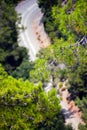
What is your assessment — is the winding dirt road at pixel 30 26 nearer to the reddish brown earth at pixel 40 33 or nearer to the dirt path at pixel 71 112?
the reddish brown earth at pixel 40 33

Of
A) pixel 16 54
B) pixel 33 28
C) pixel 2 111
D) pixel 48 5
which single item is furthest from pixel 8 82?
pixel 33 28

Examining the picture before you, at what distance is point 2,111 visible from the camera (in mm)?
13039

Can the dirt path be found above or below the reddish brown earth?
below

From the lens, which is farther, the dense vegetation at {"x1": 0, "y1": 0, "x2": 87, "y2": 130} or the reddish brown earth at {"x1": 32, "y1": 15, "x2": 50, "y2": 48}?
the reddish brown earth at {"x1": 32, "y1": 15, "x2": 50, "y2": 48}

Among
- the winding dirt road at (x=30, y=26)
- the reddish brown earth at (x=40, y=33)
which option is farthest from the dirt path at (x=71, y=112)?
the reddish brown earth at (x=40, y=33)

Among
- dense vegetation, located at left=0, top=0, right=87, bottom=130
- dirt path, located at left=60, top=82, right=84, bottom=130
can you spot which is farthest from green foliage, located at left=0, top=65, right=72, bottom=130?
dirt path, located at left=60, top=82, right=84, bottom=130

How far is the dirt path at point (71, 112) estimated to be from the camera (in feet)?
99.4

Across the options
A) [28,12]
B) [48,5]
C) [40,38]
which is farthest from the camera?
[28,12]

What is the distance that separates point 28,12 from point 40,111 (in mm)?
47341

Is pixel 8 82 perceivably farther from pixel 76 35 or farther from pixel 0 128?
pixel 76 35

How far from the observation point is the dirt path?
1192 inches

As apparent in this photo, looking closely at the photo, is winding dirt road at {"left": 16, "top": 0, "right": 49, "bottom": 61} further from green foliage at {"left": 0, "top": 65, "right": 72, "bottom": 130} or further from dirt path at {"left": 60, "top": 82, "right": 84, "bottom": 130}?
green foliage at {"left": 0, "top": 65, "right": 72, "bottom": 130}

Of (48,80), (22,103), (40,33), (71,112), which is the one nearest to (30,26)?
(40,33)

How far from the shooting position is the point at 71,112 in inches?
1266
